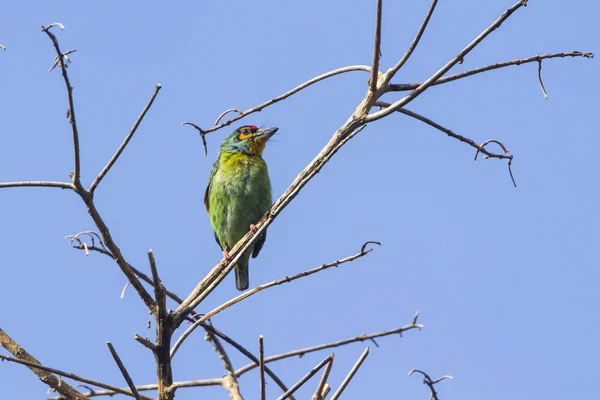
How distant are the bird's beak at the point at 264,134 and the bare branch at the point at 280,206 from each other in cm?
314

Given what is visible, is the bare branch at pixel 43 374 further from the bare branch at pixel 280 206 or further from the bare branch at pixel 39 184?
the bare branch at pixel 39 184

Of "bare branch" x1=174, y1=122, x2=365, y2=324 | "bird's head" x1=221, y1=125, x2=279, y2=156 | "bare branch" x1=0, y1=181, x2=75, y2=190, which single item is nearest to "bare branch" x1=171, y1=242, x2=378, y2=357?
"bare branch" x1=174, y1=122, x2=365, y2=324

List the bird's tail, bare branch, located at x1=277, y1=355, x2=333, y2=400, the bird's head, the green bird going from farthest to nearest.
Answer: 1. the bird's tail
2. the bird's head
3. the green bird
4. bare branch, located at x1=277, y1=355, x2=333, y2=400

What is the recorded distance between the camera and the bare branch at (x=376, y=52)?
277cm

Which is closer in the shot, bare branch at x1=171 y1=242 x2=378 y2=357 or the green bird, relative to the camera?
bare branch at x1=171 y1=242 x2=378 y2=357

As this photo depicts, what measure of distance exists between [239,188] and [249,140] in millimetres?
532

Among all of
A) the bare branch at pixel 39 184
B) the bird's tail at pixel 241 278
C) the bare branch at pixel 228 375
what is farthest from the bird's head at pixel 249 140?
the bare branch at pixel 39 184

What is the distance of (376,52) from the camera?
293 centimetres

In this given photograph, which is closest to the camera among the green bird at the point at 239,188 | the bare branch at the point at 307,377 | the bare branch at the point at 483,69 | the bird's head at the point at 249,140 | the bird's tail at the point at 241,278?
the bare branch at the point at 307,377

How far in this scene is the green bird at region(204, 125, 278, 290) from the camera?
6.18 metres

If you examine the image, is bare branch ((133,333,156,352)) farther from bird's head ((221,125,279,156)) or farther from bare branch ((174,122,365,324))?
bird's head ((221,125,279,156))

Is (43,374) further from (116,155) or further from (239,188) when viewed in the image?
(239,188)

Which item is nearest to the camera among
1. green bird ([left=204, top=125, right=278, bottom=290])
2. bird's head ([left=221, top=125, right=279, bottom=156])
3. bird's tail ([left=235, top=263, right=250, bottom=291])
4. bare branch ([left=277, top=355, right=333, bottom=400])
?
bare branch ([left=277, top=355, right=333, bottom=400])

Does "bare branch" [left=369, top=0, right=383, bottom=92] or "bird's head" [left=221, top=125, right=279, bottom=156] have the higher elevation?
"bird's head" [left=221, top=125, right=279, bottom=156]
